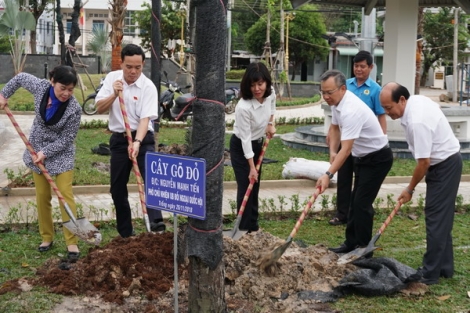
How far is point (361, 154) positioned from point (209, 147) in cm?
246

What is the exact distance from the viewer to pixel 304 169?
10.8 m

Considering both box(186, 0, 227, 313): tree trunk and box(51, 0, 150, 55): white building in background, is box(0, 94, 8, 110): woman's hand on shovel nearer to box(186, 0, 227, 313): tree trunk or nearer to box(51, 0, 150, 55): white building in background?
box(186, 0, 227, 313): tree trunk

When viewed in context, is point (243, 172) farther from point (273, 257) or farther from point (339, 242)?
point (273, 257)

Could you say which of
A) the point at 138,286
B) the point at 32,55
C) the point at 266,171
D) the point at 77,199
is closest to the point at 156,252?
the point at 138,286

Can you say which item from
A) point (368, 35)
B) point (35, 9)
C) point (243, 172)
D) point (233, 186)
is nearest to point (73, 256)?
point (243, 172)

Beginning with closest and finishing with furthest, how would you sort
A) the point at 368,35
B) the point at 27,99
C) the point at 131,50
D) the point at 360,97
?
the point at 131,50 < the point at 360,97 < the point at 368,35 < the point at 27,99

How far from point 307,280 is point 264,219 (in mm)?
2774

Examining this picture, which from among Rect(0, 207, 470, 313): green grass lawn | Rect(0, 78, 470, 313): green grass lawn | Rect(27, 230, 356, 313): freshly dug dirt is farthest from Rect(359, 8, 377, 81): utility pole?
Rect(27, 230, 356, 313): freshly dug dirt

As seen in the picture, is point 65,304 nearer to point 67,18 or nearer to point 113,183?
point 113,183

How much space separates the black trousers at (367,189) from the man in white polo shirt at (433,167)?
1.99 feet

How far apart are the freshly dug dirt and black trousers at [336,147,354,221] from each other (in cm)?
164

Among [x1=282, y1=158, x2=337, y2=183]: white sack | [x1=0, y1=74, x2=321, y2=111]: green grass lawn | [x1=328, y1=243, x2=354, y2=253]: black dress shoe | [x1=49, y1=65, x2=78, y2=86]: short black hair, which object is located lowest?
[x1=328, y1=243, x2=354, y2=253]: black dress shoe

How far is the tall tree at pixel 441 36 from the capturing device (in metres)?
46.3

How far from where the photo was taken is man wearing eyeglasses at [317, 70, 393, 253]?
257 inches
